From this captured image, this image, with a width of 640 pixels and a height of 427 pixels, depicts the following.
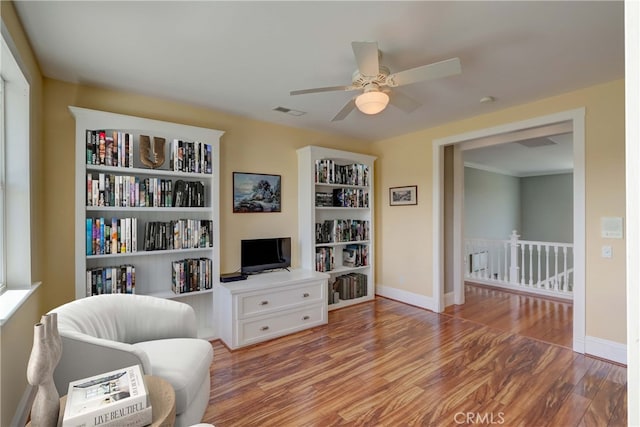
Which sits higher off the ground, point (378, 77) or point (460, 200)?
point (378, 77)

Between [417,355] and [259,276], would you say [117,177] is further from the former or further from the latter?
[417,355]

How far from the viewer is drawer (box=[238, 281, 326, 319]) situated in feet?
9.69

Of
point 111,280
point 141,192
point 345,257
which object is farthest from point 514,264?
point 111,280

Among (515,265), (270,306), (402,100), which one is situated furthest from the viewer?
(515,265)

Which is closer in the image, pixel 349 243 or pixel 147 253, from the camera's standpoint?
pixel 147 253

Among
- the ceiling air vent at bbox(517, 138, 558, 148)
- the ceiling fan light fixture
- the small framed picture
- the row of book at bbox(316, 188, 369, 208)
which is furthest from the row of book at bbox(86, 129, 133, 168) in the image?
the ceiling air vent at bbox(517, 138, 558, 148)

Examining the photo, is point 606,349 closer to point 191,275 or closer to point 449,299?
point 449,299

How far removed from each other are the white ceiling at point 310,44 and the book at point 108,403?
1916 mm

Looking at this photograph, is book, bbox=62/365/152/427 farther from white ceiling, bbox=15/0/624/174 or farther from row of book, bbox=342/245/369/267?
row of book, bbox=342/245/369/267

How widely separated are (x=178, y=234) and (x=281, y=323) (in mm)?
1405

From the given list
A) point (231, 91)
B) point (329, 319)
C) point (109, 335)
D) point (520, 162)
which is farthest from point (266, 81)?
point (520, 162)

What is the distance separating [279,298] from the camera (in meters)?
3.16

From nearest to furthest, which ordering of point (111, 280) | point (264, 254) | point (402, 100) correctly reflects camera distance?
point (402, 100)
point (111, 280)
point (264, 254)
